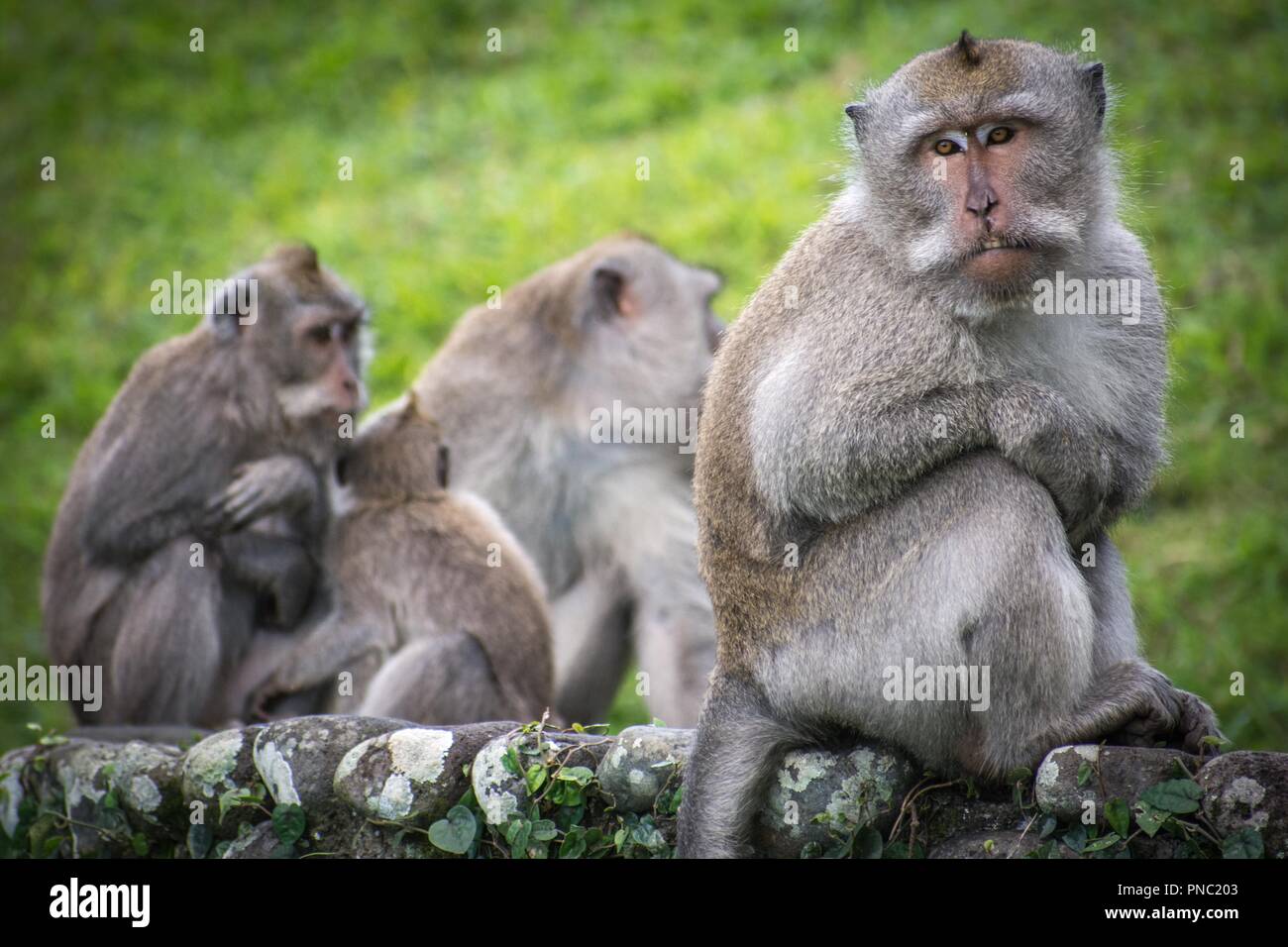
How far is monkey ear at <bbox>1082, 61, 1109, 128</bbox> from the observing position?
4551mm

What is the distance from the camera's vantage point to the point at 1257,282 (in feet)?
30.8

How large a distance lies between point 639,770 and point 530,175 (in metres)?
7.85

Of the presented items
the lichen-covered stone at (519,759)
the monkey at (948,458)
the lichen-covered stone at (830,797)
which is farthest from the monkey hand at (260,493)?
the lichen-covered stone at (830,797)

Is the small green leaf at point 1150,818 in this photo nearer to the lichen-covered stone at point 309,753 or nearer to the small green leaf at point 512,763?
the small green leaf at point 512,763

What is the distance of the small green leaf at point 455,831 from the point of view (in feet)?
14.9

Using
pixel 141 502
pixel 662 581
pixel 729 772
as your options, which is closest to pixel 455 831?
pixel 729 772

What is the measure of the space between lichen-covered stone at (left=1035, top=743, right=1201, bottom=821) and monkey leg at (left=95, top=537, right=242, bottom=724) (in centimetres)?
357

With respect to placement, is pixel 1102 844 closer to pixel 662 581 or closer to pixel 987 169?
pixel 987 169

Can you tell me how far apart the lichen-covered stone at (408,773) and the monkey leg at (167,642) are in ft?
5.82

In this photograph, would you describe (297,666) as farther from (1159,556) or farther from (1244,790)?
(1159,556)

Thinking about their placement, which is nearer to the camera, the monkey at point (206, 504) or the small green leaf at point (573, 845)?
the small green leaf at point (573, 845)

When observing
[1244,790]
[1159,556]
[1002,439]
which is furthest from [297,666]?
[1159,556]

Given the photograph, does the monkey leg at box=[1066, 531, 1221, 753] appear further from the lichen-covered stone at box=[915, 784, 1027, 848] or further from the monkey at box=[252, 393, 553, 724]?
the monkey at box=[252, 393, 553, 724]

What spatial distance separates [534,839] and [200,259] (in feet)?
25.8
